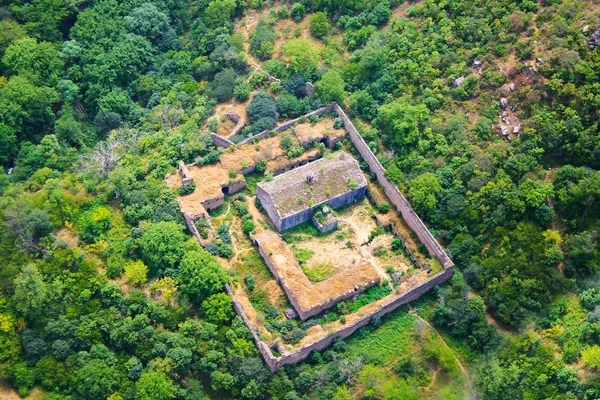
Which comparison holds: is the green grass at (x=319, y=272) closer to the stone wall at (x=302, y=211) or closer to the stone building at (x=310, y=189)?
the stone wall at (x=302, y=211)

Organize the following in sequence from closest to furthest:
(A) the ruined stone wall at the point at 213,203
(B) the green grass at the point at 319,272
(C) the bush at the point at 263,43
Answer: (B) the green grass at the point at 319,272 < (A) the ruined stone wall at the point at 213,203 < (C) the bush at the point at 263,43

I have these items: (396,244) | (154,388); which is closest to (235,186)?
(396,244)

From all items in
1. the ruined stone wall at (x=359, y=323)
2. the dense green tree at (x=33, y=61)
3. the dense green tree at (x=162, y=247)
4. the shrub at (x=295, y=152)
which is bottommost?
the ruined stone wall at (x=359, y=323)

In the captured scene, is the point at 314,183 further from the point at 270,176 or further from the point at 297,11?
the point at 297,11

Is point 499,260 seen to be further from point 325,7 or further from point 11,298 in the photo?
point 11,298

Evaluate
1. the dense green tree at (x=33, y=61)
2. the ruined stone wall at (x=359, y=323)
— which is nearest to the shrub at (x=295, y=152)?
the ruined stone wall at (x=359, y=323)

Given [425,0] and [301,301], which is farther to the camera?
[425,0]

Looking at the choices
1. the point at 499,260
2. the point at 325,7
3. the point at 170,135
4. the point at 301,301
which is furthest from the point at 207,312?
the point at 325,7

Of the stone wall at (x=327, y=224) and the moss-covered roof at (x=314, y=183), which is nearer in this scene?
the moss-covered roof at (x=314, y=183)
